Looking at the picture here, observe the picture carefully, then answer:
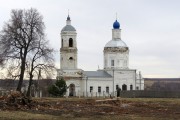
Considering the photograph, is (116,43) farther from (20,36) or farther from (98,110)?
(98,110)

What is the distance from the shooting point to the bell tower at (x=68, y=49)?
9425 centimetres

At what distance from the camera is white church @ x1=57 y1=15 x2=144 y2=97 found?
310ft

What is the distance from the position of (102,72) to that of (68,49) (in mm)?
9602

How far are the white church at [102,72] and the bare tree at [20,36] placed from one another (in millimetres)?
35627

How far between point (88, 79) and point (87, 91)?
243cm

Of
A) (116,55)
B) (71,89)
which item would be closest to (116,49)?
(116,55)

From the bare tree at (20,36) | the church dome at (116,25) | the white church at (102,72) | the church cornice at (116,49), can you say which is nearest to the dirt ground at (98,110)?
the bare tree at (20,36)

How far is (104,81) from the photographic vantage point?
97625 millimetres

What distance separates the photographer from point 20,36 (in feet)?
184

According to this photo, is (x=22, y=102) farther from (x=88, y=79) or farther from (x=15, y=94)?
(x=88, y=79)

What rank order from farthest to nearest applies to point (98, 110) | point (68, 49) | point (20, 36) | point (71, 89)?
1. point (71, 89)
2. point (68, 49)
3. point (20, 36)
4. point (98, 110)

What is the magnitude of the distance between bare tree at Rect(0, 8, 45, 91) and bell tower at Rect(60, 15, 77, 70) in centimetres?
3642

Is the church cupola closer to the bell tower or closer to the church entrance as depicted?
the bell tower

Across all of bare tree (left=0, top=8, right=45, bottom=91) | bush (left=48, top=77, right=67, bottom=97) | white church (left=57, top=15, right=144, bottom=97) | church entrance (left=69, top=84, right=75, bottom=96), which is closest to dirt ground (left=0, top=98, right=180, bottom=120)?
bare tree (left=0, top=8, right=45, bottom=91)
